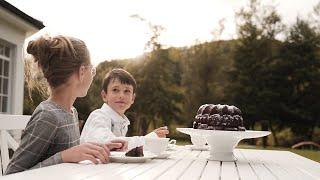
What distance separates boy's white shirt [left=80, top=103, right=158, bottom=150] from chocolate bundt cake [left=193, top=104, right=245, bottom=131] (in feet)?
1.05

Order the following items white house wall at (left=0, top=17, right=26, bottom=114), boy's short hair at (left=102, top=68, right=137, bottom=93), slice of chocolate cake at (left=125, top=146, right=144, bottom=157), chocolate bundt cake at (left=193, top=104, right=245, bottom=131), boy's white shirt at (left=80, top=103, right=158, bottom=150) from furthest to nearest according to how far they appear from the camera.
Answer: white house wall at (left=0, top=17, right=26, bottom=114), boy's short hair at (left=102, top=68, right=137, bottom=93), boy's white shirt at (left=80, top=103, right=158, bottom=150), chocolate bundt cake at (left=193, top=104, right=245, bottom=131), slice of chocolate cake at (left=125, top=146, right=144, bottom=157)

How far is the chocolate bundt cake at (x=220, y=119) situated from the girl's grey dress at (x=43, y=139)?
24.4 inches

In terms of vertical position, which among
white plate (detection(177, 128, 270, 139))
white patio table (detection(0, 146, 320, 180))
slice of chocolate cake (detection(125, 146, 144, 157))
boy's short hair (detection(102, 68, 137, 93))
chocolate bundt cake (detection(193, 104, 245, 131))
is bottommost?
white patio table (detection(0, 146, 320, 180))

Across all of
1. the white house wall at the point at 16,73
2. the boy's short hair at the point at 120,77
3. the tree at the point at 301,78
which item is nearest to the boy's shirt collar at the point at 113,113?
the boy's short hair at the point at 120,77

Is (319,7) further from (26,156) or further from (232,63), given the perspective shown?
(26,156)

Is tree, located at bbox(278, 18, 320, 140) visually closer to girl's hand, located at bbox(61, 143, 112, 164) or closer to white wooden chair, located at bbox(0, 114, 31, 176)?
white wooden chair, located at bbox(0, 114, 31, 176)

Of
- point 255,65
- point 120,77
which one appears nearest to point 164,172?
point 120,77

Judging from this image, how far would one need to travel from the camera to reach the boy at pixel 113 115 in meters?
2.77

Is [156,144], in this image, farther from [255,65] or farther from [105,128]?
[255,65]

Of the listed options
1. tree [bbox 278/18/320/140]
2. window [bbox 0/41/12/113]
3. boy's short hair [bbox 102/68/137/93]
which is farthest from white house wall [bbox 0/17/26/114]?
tree [bbox 278/18/320/140]

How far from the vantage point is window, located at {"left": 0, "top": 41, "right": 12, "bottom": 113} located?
9273 millimetres

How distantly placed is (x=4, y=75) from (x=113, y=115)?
683 cm

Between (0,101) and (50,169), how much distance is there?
26.6 ft

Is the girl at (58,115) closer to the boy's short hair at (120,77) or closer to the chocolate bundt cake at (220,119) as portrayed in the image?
the chocolate bundt cake at (220,119)
